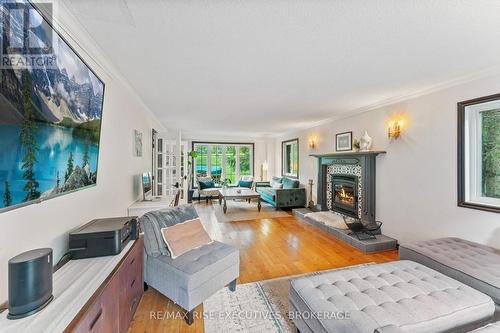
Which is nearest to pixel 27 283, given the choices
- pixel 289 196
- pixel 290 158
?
pixel 289 196

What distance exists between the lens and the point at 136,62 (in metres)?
2.13

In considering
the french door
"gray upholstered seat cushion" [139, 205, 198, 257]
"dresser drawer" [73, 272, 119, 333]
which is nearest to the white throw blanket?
"gray upholstered seat cushion" [139, 205, 198, 257]

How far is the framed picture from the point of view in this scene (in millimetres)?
4375

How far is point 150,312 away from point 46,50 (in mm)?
2103

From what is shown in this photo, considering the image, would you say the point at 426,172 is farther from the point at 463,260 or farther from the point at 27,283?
the point at 27,283

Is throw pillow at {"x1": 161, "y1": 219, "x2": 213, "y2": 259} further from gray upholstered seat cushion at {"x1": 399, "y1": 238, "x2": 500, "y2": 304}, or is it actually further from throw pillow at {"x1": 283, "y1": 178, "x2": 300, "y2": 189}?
throw pillow at {"x1": 283, "y1": 178, "x2": 300, "y2": 189}

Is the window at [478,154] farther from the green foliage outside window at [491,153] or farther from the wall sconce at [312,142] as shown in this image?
the wall sconce at [312,142]

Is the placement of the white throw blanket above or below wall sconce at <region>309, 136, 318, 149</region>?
below

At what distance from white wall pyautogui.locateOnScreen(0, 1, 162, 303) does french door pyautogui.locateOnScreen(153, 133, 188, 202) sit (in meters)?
0.91

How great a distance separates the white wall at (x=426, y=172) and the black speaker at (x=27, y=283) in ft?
12.7

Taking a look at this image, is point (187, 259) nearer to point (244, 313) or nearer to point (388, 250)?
point (244, 313)

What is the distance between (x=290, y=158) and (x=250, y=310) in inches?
232

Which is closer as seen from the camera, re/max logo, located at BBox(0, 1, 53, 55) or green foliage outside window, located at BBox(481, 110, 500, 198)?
re/max logo, located at BBox(0, 1, 53, 55)

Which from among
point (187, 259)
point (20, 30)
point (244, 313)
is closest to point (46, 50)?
point (20, 30)
